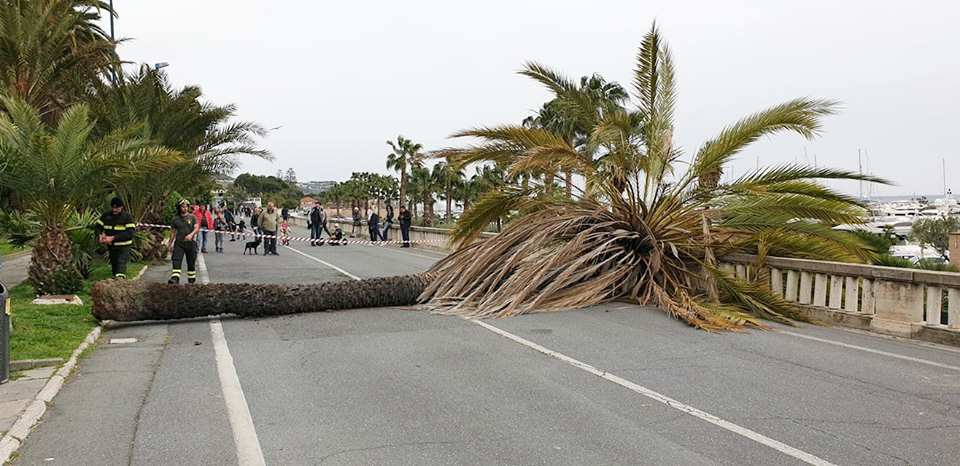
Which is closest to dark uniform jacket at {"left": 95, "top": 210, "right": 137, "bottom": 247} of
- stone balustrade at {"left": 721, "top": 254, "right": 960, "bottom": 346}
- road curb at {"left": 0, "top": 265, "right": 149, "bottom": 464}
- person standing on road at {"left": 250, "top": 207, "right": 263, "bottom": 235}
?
road curb at {"left": 0, "top": 265, "right": 149, "bottom": 464}

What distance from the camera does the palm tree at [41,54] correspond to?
15.2 meters

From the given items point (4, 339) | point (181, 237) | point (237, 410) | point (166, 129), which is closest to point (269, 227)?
point (166, 129)

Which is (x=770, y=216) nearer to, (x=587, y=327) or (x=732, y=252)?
(x=732, y=252)

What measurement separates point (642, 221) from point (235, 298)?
20.7 ft

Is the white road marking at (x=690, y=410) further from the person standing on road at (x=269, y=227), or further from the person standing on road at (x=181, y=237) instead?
the person standing on road at (x=269, y=227)

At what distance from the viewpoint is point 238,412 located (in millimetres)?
5070

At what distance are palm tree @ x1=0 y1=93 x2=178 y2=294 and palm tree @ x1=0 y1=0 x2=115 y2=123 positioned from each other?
478 centimetres

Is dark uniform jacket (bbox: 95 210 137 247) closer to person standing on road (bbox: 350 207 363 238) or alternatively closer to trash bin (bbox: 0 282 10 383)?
trash bin (bbox: 0 282 10 383)

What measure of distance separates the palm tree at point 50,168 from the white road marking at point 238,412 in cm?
477

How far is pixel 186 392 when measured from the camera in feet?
18.4

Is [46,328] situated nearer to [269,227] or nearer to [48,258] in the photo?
[48,258]

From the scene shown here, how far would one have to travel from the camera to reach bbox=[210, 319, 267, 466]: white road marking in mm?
4199

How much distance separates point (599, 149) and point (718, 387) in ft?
21.4

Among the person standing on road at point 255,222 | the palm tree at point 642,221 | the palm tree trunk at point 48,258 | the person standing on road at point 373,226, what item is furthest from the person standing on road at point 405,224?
the palm tree trunk at point 48,258
